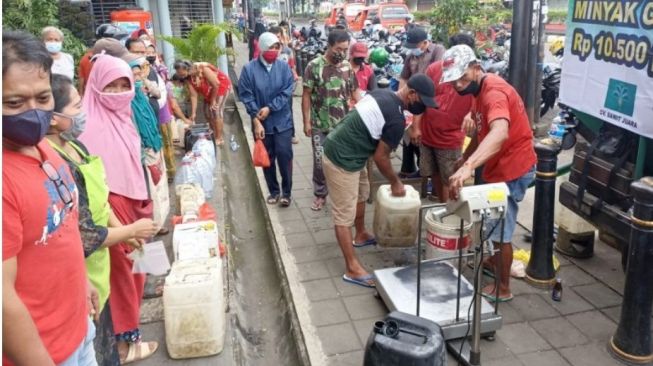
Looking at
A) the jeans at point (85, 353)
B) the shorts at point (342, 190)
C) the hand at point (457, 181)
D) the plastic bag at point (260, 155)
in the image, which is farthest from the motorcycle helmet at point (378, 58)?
the jeans at point (85, 353)

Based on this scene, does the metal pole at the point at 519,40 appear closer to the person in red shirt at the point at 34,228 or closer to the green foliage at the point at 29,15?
the green foliage at the point at 29,15

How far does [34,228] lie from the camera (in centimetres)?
166

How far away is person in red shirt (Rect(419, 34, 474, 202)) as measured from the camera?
5.14 metres

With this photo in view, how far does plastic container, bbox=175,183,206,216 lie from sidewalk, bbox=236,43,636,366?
2.78 ft

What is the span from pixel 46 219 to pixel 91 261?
2.71 ft

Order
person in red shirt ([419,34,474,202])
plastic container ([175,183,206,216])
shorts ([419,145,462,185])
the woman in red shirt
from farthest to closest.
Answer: the woman in red shirt → shorts ([419,145,462,185]) → person in red shirt ([419,34,474,202]) → plastic container ([175,183,206,216])

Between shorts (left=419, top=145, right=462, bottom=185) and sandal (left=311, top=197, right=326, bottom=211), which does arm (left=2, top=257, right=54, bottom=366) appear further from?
sandal (left=311, top=197, right=326, bottom=211)

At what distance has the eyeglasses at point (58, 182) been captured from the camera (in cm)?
179

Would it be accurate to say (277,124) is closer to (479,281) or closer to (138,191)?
(138,191)

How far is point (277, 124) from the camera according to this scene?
5.70m

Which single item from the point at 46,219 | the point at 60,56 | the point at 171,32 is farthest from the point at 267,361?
→ the point at 171,32

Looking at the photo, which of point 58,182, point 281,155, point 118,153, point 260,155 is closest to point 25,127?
point 58,182

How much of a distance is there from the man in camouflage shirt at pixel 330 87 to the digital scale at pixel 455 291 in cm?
171

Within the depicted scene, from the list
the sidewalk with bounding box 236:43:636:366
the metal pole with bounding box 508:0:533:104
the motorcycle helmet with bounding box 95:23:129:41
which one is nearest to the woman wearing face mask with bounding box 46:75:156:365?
the sidewalk with bounding box 236:43:636:366
